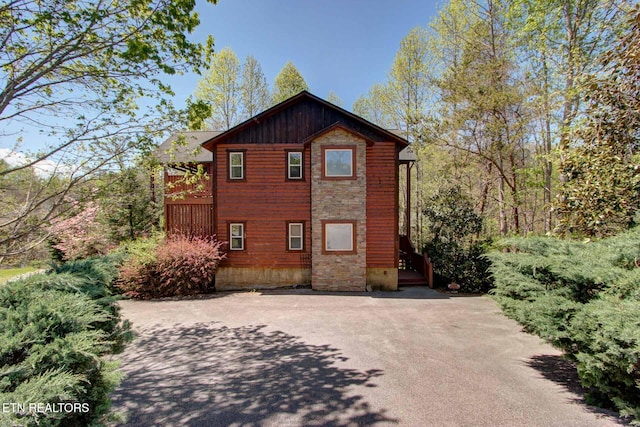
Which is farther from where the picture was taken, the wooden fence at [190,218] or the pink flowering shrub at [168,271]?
the wooden fence at [190,218]

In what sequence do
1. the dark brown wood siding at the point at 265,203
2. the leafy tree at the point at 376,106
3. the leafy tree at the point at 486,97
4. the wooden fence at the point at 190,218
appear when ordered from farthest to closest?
the leafy tree at the point at 376,106
the leafy tree at the point at 486,97
the wooden fence at the point at 190,218
the dark brown wood siding at the point at 265,203

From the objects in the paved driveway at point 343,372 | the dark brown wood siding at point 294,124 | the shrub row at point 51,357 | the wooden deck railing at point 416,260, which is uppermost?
the dark brown wood siding at point 294,124

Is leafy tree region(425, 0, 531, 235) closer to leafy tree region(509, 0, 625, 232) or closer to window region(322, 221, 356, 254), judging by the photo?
leafy tree region(509, 0, 625, 232)

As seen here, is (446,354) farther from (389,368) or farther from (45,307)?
(45,307)

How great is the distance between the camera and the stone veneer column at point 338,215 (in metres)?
11.3

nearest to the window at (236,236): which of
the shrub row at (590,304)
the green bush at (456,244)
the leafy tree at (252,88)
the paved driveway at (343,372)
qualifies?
the paved driveway at (343,372)

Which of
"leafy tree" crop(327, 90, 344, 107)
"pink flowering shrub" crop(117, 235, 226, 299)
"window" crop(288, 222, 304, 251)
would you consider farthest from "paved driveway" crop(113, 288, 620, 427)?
"leafy tree" crop(327, 90, 344, 107)

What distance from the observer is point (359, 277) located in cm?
1132

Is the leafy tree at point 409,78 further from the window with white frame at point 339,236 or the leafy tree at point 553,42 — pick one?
the window with white frame at point 339,236

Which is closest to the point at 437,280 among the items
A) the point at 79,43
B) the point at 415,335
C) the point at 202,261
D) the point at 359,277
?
the point at 359,277

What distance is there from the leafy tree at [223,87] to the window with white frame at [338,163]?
41.9ft

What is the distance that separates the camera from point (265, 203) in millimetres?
11688

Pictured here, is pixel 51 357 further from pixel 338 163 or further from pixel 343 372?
pixel 338 163

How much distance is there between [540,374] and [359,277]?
6.69 meters
